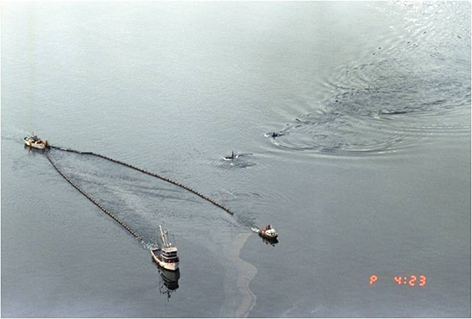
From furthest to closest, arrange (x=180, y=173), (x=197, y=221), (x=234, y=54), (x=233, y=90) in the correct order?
(x=234, y=54), (x=233, y=90), (x=180, y=173), (x=197, y=221)

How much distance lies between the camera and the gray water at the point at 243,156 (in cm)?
5653

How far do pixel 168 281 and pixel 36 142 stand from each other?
31.2 m

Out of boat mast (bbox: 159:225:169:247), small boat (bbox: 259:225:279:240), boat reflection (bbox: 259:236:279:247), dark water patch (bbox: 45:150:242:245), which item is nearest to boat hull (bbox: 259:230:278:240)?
small boat (bbox: 259:225:279:240)

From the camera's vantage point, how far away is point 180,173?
73.6 metres

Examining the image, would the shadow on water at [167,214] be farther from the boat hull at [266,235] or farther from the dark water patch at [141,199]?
the boat hull at [266,235]

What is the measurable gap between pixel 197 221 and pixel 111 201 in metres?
9.38

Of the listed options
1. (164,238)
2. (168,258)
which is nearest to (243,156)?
(164,238)

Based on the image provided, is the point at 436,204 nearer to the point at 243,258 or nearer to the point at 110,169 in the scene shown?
the point at 243,258

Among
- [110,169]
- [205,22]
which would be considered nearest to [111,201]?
[110,169]

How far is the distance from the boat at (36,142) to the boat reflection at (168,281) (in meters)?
28.4

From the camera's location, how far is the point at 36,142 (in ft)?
264

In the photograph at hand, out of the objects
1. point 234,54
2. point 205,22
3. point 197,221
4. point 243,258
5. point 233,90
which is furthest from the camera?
point 205,22

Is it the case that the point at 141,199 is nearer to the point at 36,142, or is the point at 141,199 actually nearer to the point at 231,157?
the point at 231,157

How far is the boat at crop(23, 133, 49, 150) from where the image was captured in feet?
263
